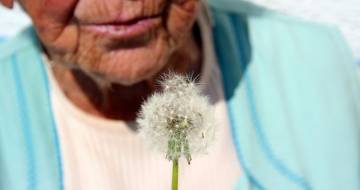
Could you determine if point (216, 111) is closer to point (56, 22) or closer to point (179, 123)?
point (56, 22)

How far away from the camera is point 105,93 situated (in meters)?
1.10

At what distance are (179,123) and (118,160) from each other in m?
0.61

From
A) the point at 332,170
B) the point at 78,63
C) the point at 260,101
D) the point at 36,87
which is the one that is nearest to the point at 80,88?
the point at 36,87

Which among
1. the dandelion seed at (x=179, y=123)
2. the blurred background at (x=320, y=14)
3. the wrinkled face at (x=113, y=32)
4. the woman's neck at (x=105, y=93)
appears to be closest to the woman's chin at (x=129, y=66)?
the wrinkled face at (x=113, y=32)

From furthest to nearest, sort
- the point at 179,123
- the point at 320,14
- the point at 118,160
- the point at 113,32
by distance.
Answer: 1. the point at 320,14
2. the point at 118,160
3. the point at 113,32
4. the point at 179,123

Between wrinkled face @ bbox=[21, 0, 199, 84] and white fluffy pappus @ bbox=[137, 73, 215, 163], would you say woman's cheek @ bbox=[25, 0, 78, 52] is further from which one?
white fluffy pappus @ bbox=[137, 73, 215, 163]

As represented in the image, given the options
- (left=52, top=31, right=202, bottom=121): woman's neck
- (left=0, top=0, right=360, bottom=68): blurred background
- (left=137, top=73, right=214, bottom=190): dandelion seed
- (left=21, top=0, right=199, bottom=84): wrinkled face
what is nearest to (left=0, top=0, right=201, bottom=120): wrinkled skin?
(left=21, top=0, right=199, bottom=84): wrinkled face

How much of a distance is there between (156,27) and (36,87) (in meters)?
0.30

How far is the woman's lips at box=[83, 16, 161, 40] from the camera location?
33.8 inches

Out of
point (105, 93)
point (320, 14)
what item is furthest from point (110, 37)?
point (320, 14)

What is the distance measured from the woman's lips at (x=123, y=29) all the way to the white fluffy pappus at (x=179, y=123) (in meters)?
0.32

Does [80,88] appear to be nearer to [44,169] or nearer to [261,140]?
[44,169]

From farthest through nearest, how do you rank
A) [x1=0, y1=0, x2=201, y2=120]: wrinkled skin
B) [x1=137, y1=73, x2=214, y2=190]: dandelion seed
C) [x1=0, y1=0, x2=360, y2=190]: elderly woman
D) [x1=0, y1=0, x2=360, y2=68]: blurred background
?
[x1=0, y1=0, x2=360, y2=68]: blurred background, [x1=0, y1=0, x2=360, y2=190]: elderly woman, [x1=0, y1=0, x2=201, y2=120]: wrinkled skin, [x1=137, y1=73, x2=214, y2=190]: dandelion seed

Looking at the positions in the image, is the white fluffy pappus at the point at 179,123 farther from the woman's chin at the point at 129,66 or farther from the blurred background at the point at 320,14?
the blurred background at the point at 320,14
